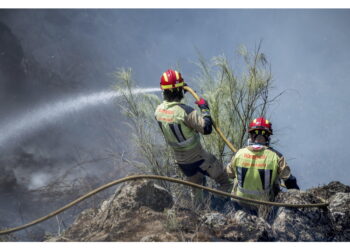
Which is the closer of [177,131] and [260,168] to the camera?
[260,168]

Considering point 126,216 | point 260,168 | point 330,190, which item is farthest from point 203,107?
point 330,190

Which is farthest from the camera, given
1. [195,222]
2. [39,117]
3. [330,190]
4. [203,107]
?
[39,117]

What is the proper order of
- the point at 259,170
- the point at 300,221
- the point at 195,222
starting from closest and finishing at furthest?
1. the point at 195,222
2. the point at 300,221
3. the point at 259,170

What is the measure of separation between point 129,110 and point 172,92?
127 cm

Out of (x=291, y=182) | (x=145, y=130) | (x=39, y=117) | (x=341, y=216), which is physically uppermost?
(x=39, y=117)

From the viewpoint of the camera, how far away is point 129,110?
561 centimetres

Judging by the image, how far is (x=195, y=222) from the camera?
3.57m

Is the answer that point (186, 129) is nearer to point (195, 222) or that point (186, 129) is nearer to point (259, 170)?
point (259, 170)

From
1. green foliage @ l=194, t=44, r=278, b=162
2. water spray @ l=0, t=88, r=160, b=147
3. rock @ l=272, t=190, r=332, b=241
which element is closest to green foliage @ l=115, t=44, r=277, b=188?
green foliage @ l=194, t=44, r=278, b=162

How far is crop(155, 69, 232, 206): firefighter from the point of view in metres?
4.40

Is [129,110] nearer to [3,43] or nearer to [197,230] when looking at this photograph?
[197,230]

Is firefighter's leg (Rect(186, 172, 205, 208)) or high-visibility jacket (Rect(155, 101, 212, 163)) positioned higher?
high-visibility jacket (Rect(155, 101, 212, 163))

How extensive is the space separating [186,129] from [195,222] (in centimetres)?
134

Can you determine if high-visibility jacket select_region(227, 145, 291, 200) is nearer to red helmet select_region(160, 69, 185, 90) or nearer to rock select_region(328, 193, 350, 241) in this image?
rock select_region(328, 193, 350, 241)
